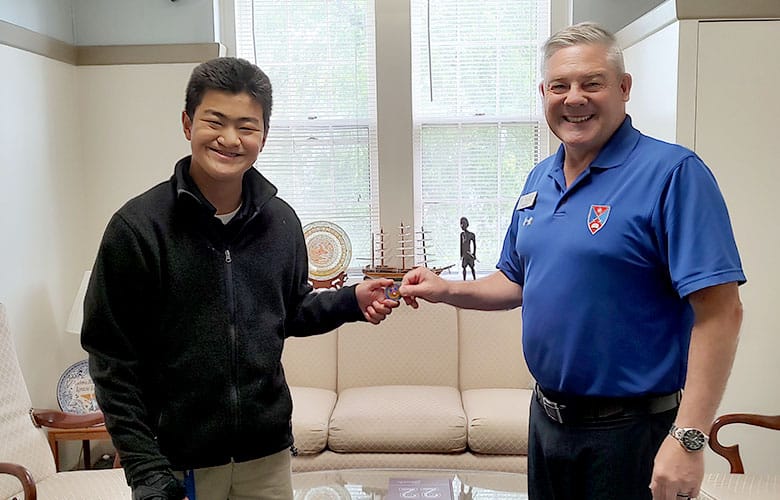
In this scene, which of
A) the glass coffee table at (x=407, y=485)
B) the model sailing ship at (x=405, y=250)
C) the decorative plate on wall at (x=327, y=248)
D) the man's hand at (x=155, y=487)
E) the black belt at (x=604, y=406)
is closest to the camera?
the man's hand at (x=155, y=487)

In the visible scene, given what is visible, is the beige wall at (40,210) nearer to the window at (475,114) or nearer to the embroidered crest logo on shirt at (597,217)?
the window at (475,114)

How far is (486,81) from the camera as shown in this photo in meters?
3.71

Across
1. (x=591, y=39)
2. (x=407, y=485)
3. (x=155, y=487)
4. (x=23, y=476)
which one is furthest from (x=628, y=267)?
(x=23, y=476)

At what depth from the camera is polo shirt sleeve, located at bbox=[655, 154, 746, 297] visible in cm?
139

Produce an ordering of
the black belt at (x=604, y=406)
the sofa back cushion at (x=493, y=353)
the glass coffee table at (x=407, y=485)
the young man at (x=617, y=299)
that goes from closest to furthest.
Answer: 1. the young man at (x=617, y=299)
2. the black belt at (x=604, y=406)
3. the glass coffee table at (x=407, y=485)
4. the sofa back cushion at (x=493, y=353)

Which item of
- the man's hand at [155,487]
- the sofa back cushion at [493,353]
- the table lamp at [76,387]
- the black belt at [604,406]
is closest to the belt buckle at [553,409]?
the black belt at [604,406]

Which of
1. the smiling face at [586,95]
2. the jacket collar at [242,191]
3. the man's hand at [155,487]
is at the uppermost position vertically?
the smiling face at [586,95]

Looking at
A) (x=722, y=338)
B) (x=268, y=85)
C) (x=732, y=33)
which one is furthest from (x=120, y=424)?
(x=732, y=33)

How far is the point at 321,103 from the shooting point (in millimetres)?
3756

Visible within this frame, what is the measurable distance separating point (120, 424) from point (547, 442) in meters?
0.93

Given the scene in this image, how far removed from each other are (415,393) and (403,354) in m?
0.26

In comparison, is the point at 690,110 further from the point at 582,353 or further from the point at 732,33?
the point at 582,353

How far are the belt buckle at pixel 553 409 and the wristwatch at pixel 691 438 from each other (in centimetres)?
27

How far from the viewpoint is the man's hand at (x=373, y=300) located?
177cm
